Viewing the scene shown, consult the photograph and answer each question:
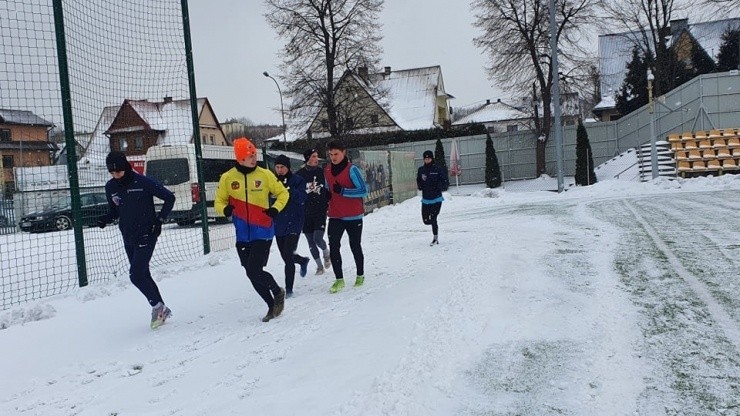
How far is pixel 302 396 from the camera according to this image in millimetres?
3516

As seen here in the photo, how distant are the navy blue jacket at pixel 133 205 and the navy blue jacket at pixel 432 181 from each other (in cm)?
544

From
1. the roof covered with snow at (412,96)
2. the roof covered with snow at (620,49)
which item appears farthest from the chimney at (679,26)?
the roof covered with snow at (412,96)

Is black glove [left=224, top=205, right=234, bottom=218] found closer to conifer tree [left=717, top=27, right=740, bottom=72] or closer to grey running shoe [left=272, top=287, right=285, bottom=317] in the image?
grey running shoe [left=272, top=287, right=285, bottom=317]

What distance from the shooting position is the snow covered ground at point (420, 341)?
3467 mm

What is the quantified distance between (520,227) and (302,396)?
877 centimetres

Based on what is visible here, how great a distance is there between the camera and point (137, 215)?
5.53 m

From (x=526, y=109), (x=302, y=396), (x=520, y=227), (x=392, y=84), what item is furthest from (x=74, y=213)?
(x=392, y=84)

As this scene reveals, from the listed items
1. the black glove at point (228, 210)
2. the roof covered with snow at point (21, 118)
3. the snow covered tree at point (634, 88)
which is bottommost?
the black glove at point (228, 210)

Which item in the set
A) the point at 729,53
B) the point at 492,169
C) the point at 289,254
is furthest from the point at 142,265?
the point at 729,53

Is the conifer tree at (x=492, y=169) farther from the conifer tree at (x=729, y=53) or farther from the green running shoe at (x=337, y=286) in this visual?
the green running shoe at (x=337, y=286)

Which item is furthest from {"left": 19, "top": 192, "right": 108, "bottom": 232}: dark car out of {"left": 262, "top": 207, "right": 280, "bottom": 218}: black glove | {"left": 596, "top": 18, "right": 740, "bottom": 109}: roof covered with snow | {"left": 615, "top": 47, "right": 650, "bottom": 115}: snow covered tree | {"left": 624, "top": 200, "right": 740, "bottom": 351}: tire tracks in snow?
{"left": 596, "top": 18, "right": 740, "bottom": 109}: roof covered with snow

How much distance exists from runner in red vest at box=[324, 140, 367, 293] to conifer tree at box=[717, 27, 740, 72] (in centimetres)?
3914

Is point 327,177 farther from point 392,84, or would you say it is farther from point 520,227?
point 392,84

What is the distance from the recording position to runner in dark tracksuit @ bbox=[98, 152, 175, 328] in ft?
18.0
